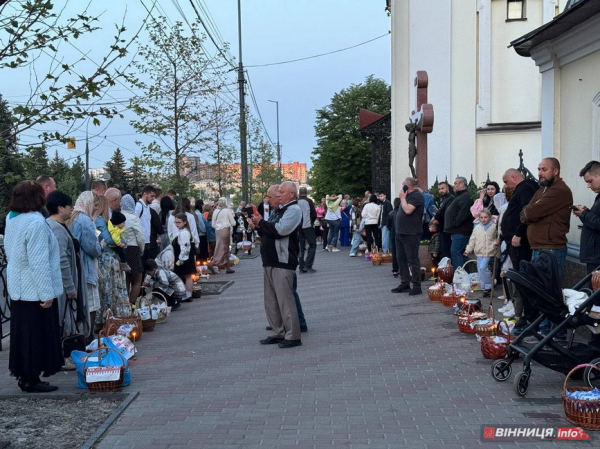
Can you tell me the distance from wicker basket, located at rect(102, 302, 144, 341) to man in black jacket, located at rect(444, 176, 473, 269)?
5907mm

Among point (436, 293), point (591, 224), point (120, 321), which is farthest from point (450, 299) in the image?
point (120, 321)

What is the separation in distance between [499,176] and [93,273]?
60.6 feet

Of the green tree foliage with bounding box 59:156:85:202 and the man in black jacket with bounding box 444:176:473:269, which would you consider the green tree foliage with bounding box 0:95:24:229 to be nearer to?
the man in black jacket with bounding box 444:176:473:269

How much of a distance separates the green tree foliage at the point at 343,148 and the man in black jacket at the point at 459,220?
3901cm

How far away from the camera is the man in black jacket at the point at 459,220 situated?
12430 mm

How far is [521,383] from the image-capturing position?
243 inches

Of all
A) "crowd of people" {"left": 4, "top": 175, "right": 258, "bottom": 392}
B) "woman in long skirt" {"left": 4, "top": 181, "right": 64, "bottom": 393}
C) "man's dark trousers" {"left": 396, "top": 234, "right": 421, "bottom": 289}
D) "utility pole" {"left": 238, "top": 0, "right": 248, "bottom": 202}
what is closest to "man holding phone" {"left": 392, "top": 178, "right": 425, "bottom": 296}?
"man's dark trousers" {"left": 396, "top": 234, "right": 421, "bottom": 289}

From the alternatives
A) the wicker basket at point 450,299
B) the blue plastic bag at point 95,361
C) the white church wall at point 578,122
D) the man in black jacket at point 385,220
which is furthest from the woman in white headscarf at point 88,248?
the man in black jacket at point 385,220

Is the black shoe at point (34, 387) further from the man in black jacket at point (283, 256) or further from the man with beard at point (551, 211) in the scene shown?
the man with beard at point (551, 211)

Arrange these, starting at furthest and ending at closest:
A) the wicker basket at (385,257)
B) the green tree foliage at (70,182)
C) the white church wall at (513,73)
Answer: the green tree foliage at (70,182)
the white church wall at (513,73)
the wicker basket at (385,257)

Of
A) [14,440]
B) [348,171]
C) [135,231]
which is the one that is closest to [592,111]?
[135,231]

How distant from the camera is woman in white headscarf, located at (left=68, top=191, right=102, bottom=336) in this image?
8195mm

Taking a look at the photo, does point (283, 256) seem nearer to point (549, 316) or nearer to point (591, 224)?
point (549, 316)

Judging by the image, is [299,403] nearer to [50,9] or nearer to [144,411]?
[144,411]
